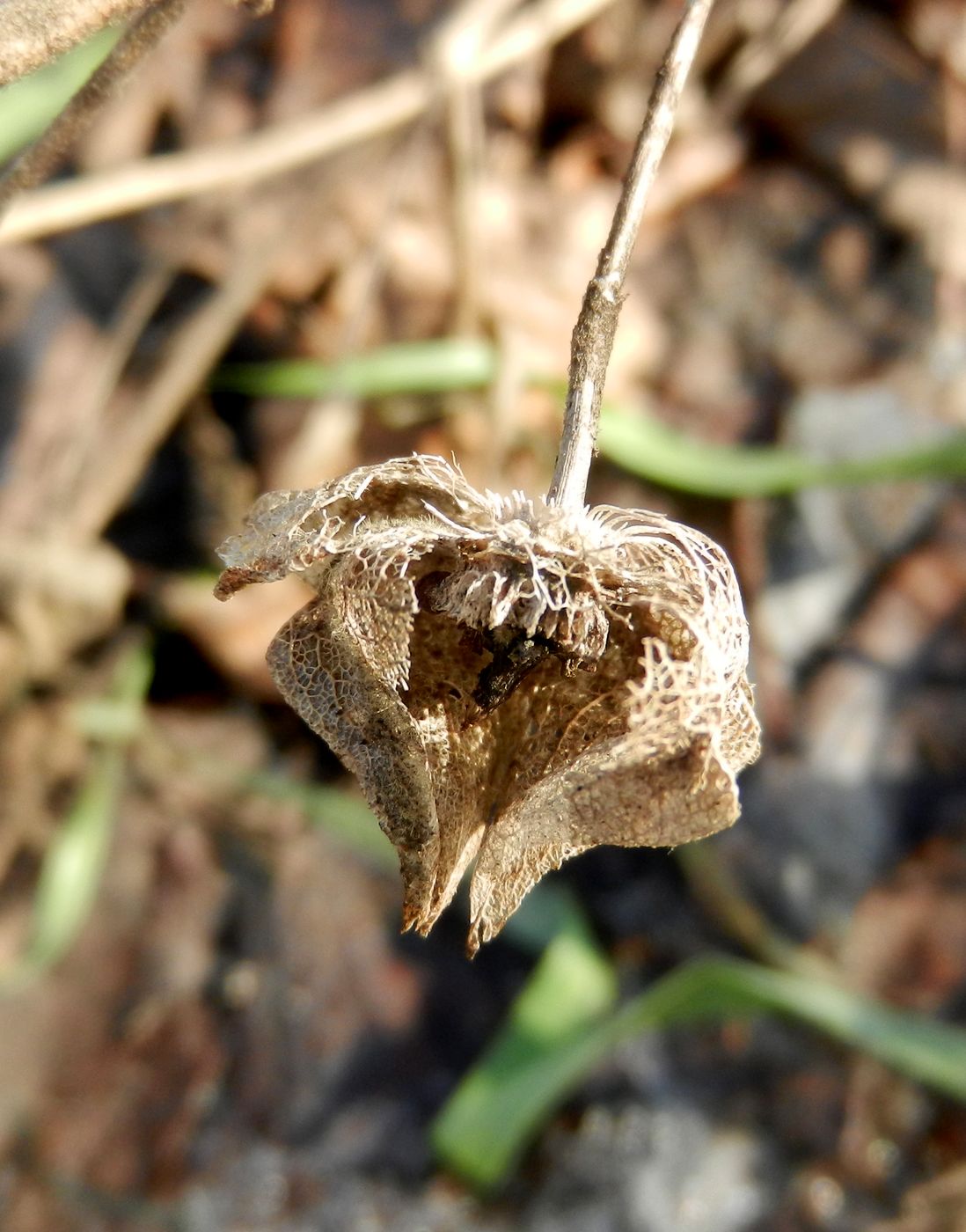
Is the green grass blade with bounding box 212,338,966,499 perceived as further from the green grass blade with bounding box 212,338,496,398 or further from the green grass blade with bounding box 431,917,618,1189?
the green grass blade with bounding box 431,917,618,1189

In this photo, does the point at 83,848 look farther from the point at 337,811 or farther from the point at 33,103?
the point at 33,103

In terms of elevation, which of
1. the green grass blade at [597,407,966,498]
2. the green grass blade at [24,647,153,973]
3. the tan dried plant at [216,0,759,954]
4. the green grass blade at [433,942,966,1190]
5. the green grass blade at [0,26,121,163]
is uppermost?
the green grass blade at [0,26,121,163]

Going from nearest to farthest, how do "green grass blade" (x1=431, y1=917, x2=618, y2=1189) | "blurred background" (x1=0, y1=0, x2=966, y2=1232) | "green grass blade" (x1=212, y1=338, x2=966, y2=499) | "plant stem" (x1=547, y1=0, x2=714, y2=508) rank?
"plant stem" (x1=547, y1=0, x2=714, y2=508) < "green grass blade" (x1=431, y1=917, x2=618, y2=1189) < "blurred background" (x1=0, y1=0, x2=966, y2=1232) < "green grass blade" (x1=212, y1=338, x2=966, y2=499)

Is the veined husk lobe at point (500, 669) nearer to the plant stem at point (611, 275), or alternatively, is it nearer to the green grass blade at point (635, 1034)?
the plant stem at point (611, 275)

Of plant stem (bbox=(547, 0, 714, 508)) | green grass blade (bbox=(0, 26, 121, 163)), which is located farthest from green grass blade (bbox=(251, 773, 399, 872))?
plant stem (bbox=(547, 0, 714, 508))

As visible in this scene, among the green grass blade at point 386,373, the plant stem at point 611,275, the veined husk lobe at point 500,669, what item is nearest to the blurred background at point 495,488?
the green grass blade at point 386,373

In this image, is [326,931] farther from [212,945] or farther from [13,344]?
[13,344]

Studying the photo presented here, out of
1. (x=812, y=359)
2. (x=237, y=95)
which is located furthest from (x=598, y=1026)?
(x=237, y=95)
